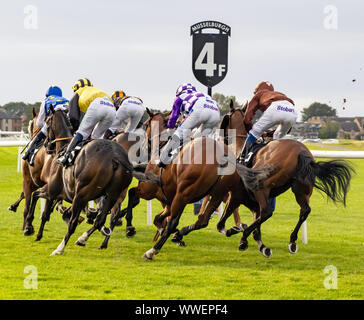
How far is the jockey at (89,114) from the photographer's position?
26.5ft

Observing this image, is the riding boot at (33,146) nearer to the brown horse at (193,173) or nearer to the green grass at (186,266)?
the green grass at (186,266)

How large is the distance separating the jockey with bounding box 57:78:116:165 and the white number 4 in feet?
14.9

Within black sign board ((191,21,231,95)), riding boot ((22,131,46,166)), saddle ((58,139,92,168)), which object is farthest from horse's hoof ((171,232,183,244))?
black sign board ((191,21,231,95))

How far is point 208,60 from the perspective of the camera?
12.8m

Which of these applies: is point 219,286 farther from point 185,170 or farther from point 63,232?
point 63,232

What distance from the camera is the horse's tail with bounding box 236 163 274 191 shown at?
25.1ft

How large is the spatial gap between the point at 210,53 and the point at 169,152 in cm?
547

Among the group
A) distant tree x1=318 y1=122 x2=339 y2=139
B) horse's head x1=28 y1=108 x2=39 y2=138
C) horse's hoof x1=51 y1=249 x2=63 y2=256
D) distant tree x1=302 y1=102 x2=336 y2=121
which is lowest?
distant tree x1=318 y1=122 x2=339 y2=139

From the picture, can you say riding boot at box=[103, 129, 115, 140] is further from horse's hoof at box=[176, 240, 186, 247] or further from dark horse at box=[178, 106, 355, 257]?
dark horse at box=[178, 106, 355, 257]

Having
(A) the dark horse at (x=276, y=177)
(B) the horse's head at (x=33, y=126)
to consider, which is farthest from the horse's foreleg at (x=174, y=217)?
(B) the horse's head at (x=33, y=126)

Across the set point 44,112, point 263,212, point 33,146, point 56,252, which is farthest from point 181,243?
point 44,112
